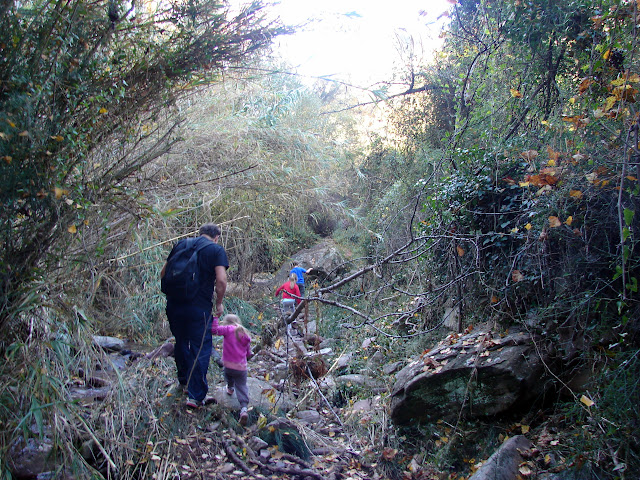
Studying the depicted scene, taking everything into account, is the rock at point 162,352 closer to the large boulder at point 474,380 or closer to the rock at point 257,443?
the rock at point 257,443

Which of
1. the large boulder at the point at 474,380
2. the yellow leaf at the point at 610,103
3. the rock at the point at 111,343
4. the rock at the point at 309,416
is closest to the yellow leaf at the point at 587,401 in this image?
the large boulder at the point at 474,380

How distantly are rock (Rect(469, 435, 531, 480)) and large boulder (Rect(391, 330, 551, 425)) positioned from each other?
52 centimetres

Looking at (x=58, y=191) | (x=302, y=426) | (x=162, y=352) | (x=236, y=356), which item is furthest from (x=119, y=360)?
(x=58, y=191)

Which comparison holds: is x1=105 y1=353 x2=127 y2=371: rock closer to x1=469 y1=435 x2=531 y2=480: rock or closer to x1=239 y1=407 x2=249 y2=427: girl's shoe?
x1=239 y1=407 x2=249 y2=427: girl's shoe

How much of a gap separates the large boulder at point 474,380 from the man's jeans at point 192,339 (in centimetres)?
179

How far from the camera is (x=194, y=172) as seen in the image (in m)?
6.77

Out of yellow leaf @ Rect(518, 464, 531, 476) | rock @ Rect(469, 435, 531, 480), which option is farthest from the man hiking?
yellow leaf @ Rect(518, 464, 531, 476)

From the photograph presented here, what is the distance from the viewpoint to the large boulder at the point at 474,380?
12.3 feet

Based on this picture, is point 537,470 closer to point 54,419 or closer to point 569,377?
point 569,377

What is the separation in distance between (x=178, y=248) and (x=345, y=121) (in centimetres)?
1420

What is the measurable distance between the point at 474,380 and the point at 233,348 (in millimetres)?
2159

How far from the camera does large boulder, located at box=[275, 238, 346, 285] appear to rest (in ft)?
40.4

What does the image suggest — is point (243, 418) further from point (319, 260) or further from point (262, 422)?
point (319, 260)

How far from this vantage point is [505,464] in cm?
307
